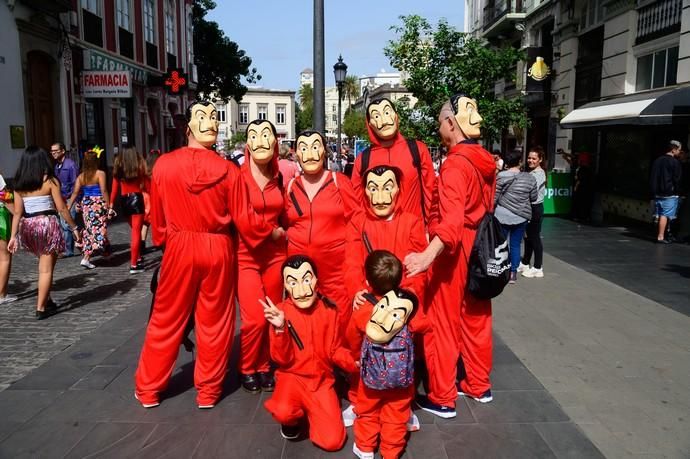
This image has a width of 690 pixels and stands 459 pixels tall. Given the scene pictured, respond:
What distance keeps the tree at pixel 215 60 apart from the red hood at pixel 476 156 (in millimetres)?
31093

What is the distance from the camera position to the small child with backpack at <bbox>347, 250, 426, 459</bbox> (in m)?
3.12

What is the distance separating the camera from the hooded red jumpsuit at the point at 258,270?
13.0 ft

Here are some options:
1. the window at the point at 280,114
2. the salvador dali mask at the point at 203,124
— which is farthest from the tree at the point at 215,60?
the window at the point at 280,114

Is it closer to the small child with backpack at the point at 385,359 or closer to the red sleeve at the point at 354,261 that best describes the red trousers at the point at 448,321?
the small child with backpack at the point at 385,359

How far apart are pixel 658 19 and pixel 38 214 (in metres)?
13.0

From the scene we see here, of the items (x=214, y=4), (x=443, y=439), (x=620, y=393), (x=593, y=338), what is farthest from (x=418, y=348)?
(x=214, y=4)

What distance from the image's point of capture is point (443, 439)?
11.3 ft

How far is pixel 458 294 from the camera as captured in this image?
3.72m

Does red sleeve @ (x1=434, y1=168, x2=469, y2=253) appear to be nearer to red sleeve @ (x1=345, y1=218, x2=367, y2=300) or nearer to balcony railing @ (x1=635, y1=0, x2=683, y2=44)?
red sleeve @ (x1=345, y1=218, x2=367, y2=300)

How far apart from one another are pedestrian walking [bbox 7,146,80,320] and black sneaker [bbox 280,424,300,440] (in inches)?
152

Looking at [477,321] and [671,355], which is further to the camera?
[671,355]

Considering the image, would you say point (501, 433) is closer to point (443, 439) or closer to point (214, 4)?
point (443, 439)

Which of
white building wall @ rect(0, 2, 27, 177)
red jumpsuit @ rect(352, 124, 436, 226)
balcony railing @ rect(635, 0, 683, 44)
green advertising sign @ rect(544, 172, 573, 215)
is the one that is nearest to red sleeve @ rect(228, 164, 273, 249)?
red jumpsuit @ rect(352, 124, 436, 226)

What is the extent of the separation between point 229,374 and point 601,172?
1299cm
